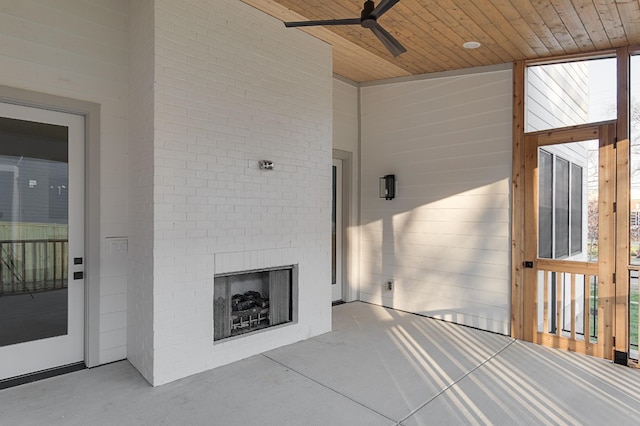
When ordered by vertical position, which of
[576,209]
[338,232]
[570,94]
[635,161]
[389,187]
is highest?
[570,94]

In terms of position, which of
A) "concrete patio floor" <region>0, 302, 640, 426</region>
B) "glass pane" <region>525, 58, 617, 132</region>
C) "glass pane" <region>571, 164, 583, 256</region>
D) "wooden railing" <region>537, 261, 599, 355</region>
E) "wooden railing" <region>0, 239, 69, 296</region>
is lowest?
"concrete patio floor" <region>0, 302, 640, 426</region>

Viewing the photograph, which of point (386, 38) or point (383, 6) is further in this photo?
point (386, 38)

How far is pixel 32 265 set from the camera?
125 inches

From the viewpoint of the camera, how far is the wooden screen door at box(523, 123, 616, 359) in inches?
143

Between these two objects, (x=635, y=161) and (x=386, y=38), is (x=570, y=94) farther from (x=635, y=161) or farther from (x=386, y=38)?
(x=386, y=38)

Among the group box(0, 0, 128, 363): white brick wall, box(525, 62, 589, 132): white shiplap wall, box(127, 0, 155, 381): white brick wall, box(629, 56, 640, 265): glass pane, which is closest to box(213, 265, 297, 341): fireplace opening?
box(127, 0, 155, 381): white brick wall

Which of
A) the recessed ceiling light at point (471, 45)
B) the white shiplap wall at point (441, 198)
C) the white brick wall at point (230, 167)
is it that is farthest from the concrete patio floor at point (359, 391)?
the recessed ceiling light at point (471, 45)

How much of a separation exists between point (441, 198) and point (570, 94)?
177cm

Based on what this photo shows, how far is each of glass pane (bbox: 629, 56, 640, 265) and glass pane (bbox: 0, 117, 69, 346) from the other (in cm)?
523

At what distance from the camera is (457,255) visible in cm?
472

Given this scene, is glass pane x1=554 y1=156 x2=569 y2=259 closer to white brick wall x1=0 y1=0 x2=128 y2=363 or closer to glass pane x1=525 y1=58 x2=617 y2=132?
glass pane x1=525 y1=58 x2=617 y2=132

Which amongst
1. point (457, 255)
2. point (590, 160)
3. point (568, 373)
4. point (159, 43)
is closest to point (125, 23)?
point (159, 43)

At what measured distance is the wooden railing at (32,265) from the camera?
307cm

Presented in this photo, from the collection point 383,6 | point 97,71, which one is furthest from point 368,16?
point 97,71
